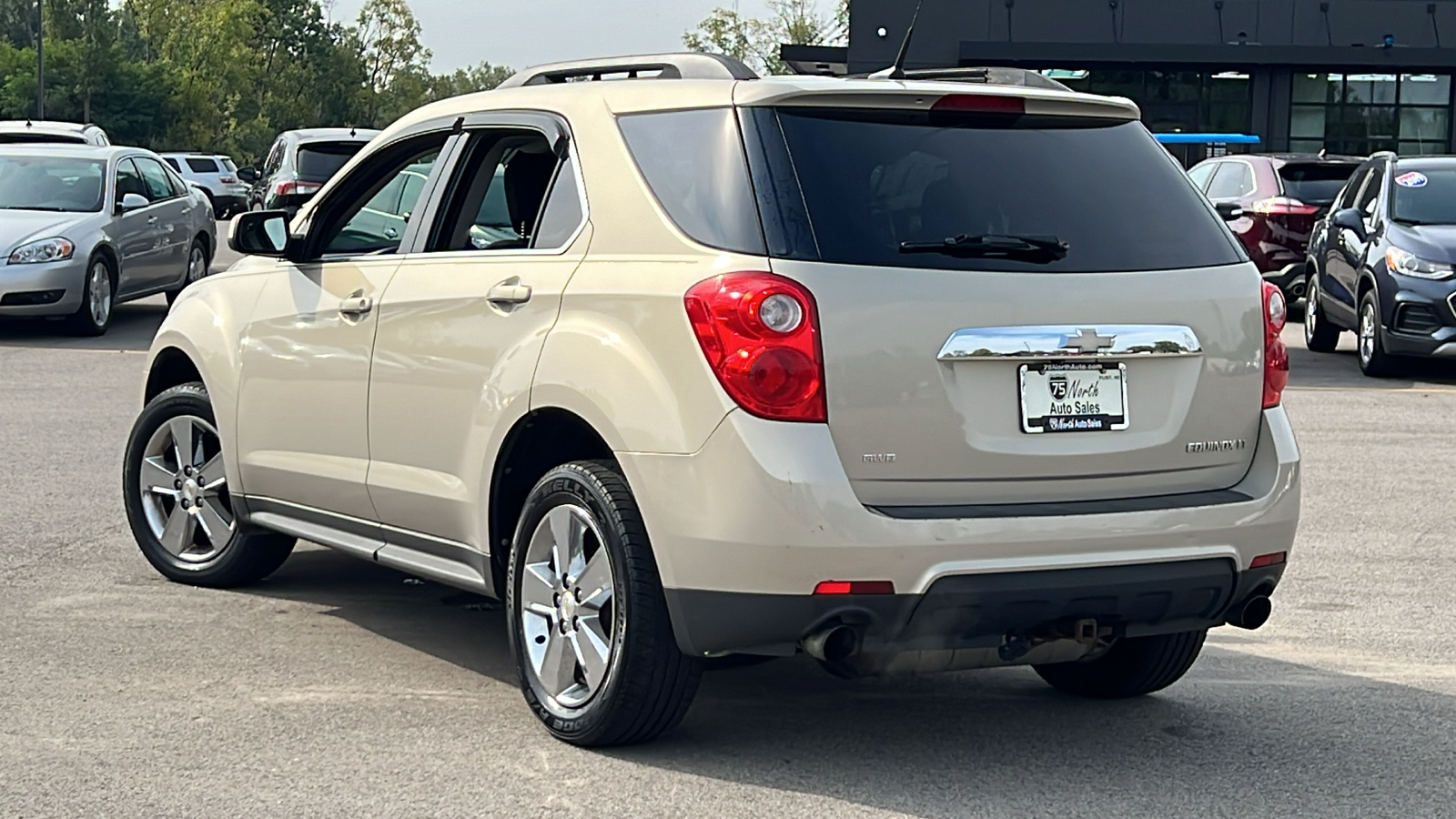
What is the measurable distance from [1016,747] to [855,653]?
2.72ft

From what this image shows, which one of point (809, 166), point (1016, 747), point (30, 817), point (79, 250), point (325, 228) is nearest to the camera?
point (30, 817)

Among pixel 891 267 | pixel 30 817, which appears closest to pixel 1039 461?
pixel 891 267

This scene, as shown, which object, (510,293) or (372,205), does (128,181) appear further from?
(510,293)

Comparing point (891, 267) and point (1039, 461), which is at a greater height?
point (891, 267)

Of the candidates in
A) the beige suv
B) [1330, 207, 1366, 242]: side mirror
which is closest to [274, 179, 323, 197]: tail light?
[1330, 207, 1366, 242]: side mirror

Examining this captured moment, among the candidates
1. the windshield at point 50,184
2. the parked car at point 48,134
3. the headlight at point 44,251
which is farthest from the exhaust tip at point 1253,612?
the parked car at point 48,134

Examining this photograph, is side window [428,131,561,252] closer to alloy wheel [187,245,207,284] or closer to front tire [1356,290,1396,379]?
front tire [1356,290,1396,379]

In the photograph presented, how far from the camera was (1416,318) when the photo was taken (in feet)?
47.5

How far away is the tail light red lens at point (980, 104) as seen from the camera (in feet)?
16.4

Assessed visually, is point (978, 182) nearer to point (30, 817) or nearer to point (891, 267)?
point (891, 267)

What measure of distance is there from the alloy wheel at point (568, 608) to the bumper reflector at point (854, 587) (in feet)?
2.02

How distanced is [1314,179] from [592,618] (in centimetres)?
1708

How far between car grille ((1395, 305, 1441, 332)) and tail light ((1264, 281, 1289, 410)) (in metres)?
9.75

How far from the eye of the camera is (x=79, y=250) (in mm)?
17125
